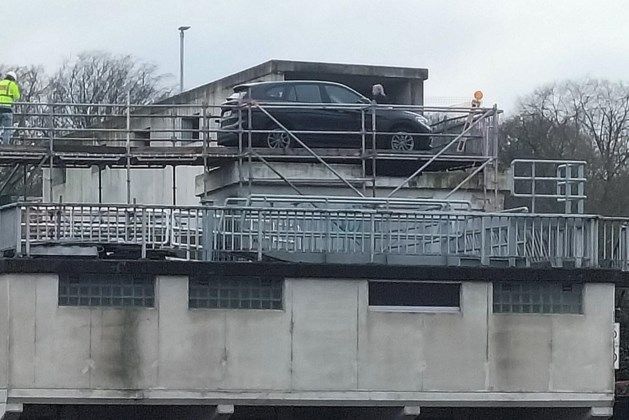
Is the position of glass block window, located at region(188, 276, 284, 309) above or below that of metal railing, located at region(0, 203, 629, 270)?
Result: below

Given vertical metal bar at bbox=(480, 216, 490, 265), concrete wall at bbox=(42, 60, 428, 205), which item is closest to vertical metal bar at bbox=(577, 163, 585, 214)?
vertical metal bar at bbox=(480, 216, 490, 265)

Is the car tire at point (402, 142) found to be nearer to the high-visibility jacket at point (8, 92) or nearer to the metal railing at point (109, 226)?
the metal railing at point (109, 226)

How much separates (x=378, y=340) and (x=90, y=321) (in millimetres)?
4639

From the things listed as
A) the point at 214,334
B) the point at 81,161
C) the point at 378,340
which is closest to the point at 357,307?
the point at 378,340

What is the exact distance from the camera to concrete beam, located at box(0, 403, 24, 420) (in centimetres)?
2412

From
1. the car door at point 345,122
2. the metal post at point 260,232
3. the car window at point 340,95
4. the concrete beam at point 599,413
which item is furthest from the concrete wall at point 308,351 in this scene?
the car window at point 340,95

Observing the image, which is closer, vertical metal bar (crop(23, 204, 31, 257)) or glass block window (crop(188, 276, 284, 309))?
vertical metal bar (crop(23, 204, 31, 257))

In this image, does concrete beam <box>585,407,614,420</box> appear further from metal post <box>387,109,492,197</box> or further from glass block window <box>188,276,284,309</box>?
metal post <box>387,109,492,197</box>

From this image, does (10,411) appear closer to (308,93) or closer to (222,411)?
(222,411)

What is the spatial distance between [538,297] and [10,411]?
8.81m

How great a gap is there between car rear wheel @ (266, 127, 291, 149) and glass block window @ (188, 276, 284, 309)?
210 inches

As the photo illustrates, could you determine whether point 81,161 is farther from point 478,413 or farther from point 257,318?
point 478,413

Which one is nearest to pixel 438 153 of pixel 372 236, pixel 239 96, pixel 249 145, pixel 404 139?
pixel 404 139

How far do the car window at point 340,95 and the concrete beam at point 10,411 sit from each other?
384 inches
